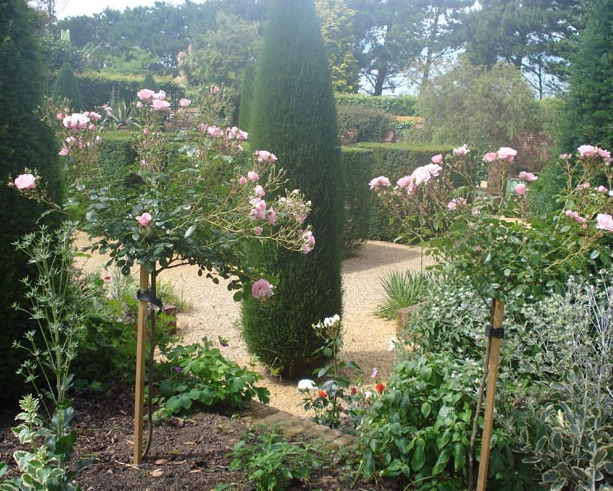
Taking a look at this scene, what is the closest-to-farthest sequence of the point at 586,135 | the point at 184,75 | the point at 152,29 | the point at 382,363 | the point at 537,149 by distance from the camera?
the point at 586,135, the point at 382,363, the point at 537,149, the point at 184,75, the point at 152,29

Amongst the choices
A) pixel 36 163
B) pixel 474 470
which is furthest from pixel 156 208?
pixel 474 470

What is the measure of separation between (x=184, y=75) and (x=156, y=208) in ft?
104

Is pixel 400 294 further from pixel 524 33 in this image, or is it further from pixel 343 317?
pixel 524 33

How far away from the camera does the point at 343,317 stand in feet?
19.3

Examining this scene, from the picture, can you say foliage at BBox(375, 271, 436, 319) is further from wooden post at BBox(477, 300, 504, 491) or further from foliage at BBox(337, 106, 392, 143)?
foliage at BBox(337, 106, 392, 143)

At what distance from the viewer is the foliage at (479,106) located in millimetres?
16594

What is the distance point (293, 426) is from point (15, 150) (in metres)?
1.82

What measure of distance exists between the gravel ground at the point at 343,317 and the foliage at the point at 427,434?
1463mm

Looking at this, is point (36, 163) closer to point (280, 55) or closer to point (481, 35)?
point (280, 55)

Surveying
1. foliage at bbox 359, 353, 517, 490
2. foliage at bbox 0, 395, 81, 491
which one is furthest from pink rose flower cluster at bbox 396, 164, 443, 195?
foliage at bbox 0, 395, 81, 491

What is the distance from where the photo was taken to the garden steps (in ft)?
8.98

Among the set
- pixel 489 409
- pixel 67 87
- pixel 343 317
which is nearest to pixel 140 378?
pixel 489 409

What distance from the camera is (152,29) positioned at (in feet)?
127

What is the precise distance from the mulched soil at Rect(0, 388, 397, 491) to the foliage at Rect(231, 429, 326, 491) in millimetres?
44
